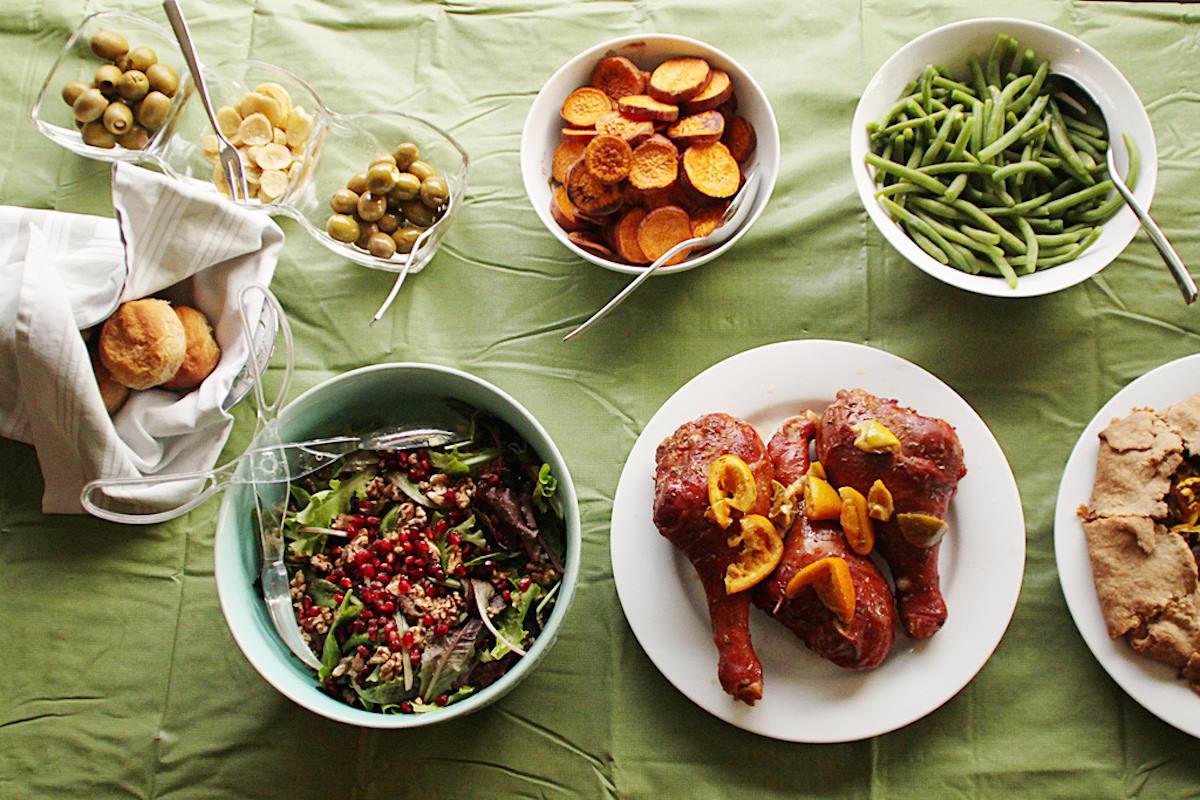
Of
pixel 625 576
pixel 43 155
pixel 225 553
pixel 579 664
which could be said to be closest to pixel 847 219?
pixel 625 576

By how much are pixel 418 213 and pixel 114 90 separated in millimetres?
499

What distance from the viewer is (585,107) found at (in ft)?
4.73

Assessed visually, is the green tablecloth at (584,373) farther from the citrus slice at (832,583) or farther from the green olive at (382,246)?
the citrus slice at (832,583)

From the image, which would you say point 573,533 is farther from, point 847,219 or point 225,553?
point 847,219

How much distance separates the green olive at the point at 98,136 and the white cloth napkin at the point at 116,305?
0.15 metres

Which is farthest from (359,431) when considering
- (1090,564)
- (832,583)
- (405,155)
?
(1090,564)

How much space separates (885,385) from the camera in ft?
4.42

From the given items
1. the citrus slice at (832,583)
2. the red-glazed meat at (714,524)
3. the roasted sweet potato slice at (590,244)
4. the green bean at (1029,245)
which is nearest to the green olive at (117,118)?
the roasted sweet potato slice at (590,244)

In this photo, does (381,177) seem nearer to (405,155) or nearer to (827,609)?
(405,155)

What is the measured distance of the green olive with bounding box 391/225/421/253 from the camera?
1.44 meters

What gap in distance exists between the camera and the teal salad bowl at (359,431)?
3.79 feet

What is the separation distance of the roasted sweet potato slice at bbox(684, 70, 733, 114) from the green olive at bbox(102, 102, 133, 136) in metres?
0.84

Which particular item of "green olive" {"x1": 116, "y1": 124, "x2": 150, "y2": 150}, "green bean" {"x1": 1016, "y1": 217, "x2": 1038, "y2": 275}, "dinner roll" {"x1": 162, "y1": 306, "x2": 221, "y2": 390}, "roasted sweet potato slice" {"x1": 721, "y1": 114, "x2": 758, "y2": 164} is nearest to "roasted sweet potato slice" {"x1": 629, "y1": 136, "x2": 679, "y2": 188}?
"roasted sweet potato slice" {"x1": 721, "y1": 114, "x2": 758, "y2": 164}

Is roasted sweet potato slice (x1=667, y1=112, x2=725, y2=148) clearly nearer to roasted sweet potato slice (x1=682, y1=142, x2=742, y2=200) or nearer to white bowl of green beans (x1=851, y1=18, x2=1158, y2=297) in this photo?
roasted sweet potato slice (x1=682, y1=142, x2=742, y2=200)
